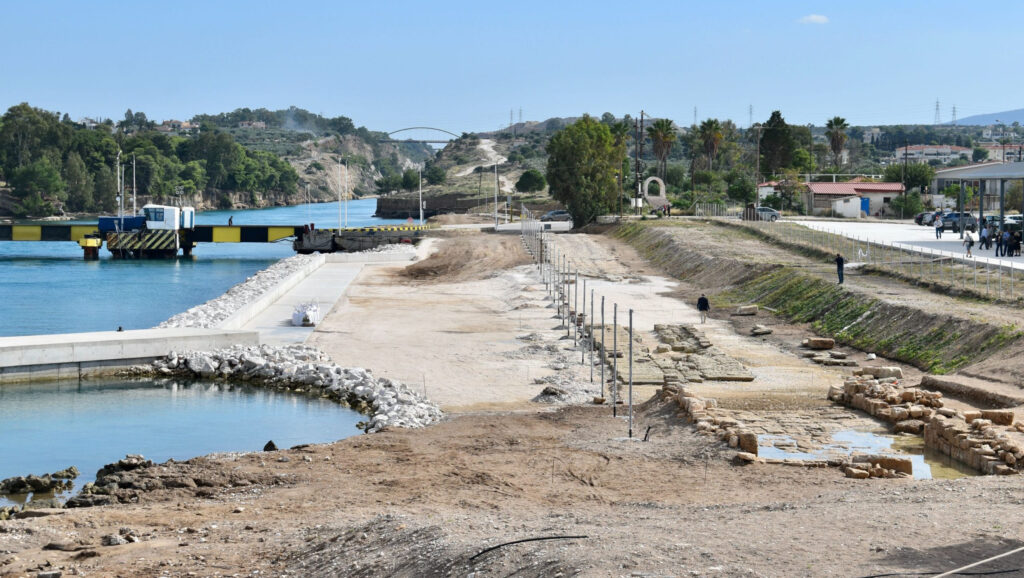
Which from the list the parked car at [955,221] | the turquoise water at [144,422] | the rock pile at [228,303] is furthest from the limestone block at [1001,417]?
the parked car at [955,221]

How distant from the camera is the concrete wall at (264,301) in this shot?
41625 millimetres

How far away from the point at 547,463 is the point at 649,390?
902cm

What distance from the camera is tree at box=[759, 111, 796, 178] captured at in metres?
132

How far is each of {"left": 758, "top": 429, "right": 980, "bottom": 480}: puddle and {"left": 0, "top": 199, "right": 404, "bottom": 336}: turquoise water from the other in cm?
3631

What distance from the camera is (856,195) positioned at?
101m

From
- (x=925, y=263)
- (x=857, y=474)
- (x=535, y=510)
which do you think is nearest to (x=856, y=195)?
(x=925, y=263)

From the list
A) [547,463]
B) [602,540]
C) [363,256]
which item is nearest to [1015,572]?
[602,540]

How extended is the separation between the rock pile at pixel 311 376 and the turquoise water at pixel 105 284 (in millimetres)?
18109

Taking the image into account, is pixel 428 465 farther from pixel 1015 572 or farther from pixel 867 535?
pixel 1015 572

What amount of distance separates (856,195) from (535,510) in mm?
89455

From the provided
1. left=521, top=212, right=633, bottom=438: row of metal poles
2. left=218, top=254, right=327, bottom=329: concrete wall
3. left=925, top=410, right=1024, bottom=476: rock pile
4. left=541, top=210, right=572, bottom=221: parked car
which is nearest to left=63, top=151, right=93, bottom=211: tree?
left=541, top=210, right=572, bottom=221: parked car

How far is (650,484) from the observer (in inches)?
763

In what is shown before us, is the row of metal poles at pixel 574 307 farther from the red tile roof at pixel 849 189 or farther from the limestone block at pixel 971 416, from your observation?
the red tile roof at pixel 849 189

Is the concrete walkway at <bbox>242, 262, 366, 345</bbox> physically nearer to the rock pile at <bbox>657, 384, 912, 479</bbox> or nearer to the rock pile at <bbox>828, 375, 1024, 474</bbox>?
the rock pile at <bbox>657, 384, 912, 479</bbox>
